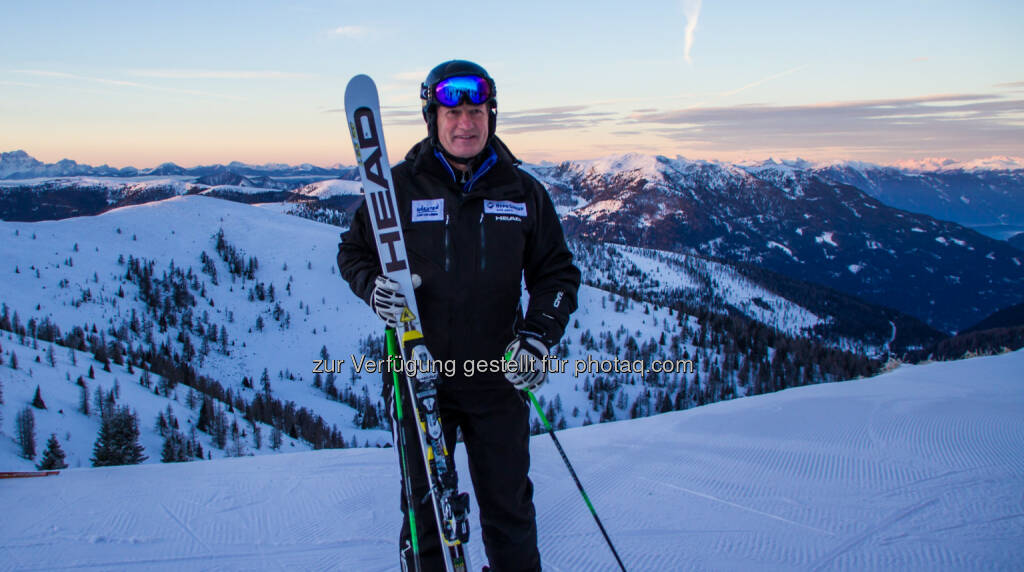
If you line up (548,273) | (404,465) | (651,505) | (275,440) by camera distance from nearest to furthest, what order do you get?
1. (404,465)
2. (548,273)
3. (651,505)
4. (275,440)

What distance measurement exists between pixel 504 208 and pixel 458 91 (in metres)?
0.88

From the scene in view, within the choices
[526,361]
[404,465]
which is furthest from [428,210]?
[404,465]

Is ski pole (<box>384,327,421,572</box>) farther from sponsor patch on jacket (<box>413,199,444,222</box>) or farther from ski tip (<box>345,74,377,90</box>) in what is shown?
ski tip (<box>345,74,377,90</box>)

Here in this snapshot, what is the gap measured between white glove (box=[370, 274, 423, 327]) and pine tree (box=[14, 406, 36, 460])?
58.8 m

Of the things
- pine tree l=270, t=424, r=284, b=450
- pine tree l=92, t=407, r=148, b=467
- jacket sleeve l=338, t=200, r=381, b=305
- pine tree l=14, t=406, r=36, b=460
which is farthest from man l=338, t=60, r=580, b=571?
pine tree l=270, t=424, r=284, b=450

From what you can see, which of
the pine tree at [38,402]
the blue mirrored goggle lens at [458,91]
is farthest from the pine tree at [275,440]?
the blue mirrored goggle lens at [458,91]

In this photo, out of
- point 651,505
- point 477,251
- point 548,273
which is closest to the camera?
point 477,251

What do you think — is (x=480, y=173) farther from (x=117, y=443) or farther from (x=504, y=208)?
(x=117, y=443)

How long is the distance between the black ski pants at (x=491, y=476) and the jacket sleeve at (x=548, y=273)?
0.55 meters

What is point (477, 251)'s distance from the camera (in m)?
3.51

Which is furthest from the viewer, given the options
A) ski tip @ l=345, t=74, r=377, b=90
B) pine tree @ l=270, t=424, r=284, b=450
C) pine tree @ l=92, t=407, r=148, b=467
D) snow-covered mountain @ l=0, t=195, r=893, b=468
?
snow-covered mountain @ l=0, t=195, r=893, b=468

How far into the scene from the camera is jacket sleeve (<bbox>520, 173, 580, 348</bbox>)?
3.79m

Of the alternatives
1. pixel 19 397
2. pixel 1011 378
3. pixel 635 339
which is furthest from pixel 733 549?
pixel 635 339

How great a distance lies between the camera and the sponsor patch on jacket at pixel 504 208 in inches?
141
